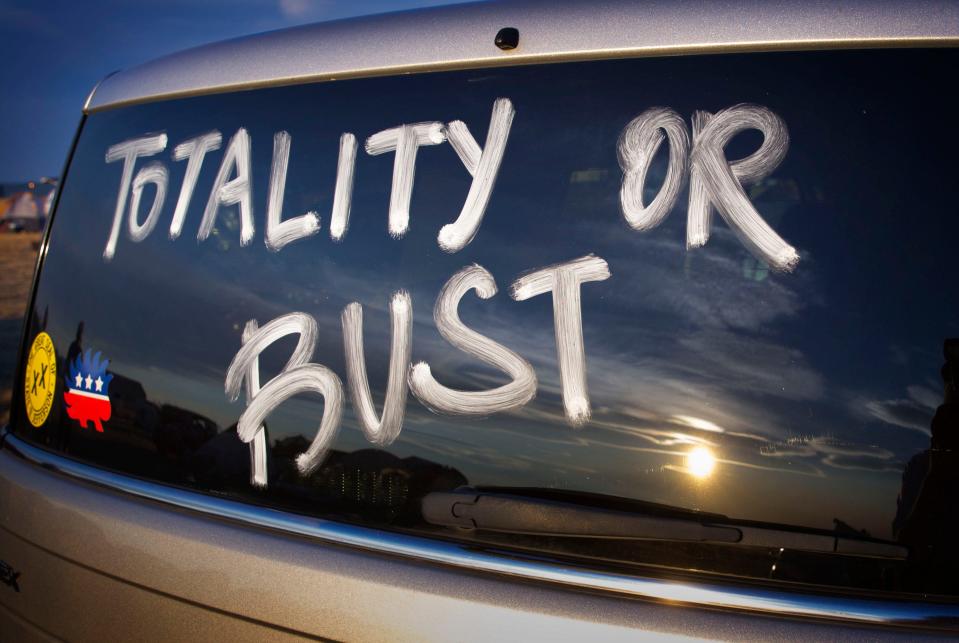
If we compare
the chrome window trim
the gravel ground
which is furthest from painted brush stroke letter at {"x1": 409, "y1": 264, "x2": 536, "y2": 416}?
the gravel ground

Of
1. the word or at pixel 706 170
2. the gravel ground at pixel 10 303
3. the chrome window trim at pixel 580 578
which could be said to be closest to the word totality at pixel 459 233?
the word or at pixel 706 170

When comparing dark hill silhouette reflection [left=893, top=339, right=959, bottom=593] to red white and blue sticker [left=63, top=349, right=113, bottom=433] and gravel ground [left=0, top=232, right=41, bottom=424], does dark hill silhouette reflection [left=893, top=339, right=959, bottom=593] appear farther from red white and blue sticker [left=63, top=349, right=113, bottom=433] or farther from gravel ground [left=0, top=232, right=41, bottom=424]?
gravel ground [left=0, top=232, right=41, bottom=424]

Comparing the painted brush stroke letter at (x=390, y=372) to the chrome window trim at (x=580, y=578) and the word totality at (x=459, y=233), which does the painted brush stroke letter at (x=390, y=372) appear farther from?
the chrome window trim at (x=580, y=578)

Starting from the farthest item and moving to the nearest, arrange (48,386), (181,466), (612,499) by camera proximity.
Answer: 1. (48,386)
2. (181,466)
3. (612,499)

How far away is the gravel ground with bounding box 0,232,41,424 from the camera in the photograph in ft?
29.2

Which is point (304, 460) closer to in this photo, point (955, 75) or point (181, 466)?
point (181, 466)

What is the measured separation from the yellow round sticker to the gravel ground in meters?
1.51

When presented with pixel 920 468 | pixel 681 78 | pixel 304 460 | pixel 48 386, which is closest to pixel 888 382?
pixel 920 468

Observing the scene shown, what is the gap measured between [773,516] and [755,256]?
0.38 m

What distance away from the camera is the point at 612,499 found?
121 centimetres

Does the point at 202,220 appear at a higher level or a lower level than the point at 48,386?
higher

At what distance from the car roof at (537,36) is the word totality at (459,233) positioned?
0.12 m

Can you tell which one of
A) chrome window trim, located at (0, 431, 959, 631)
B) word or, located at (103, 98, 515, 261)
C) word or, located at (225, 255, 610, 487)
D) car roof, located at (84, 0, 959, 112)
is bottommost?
chrome window trim, located at (0, 431, 959, 631)

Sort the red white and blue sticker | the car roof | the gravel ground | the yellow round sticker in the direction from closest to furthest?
the car roof, the red white and blue sticker, the yellow round sticker, the gravel ground
